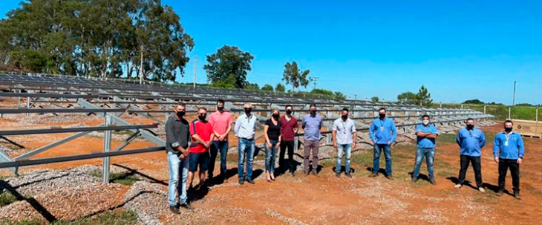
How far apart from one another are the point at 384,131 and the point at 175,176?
4910 mm

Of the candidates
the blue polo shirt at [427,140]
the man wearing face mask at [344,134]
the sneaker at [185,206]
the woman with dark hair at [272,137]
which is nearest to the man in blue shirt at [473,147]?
the blue polo shirt at [427,140]

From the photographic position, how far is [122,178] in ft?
21.8

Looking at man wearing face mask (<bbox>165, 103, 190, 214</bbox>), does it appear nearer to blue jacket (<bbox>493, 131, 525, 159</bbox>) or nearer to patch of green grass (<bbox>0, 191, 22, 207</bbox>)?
patch of green grass (<bbox>0, 191, 22, 207</bbox>)

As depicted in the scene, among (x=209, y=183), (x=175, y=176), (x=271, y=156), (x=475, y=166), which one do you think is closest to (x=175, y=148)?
(x=175, y=176)

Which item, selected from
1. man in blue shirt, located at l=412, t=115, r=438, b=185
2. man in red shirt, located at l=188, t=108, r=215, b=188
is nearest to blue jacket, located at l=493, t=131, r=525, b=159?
man in blue shirt, located at l=412, t=115, r=438, b=185

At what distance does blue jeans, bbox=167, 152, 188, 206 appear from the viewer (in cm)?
496

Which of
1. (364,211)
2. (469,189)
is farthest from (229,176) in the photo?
(469,189)

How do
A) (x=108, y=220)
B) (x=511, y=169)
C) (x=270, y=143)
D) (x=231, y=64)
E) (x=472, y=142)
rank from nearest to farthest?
(x=108, y=220)
(x=511, y=169)
(x=472, y=142)
(x=270, y=143)
(x=231, y=64)

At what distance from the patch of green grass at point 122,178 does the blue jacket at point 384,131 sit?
5.29 meters

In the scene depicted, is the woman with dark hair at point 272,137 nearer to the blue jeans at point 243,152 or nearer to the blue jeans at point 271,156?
the blue jeans at point 271,156

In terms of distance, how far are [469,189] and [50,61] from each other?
191 feet

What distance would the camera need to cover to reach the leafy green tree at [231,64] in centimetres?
7644

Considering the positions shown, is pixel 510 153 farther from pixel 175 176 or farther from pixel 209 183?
pixel 175 176

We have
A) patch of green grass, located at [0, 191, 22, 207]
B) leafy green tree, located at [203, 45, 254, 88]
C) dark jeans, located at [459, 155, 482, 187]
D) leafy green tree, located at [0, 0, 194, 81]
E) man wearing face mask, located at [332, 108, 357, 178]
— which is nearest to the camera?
patch of green grass, located at [0, 191, 22, 207]
